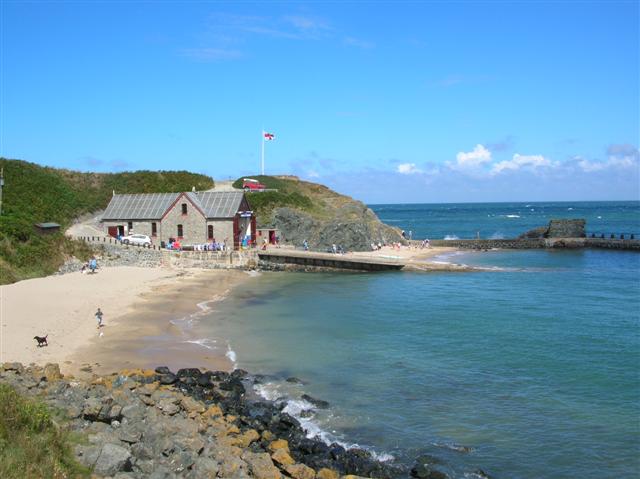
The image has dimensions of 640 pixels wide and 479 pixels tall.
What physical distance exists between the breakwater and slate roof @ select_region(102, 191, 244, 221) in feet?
113

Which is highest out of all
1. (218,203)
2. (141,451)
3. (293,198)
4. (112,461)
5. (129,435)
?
(293,198)

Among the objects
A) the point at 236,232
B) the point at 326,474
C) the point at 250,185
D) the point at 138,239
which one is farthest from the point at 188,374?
the point at 250,185

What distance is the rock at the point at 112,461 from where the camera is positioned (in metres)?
11.0

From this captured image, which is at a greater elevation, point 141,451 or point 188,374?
point 141,451

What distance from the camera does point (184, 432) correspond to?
1418 centimetres

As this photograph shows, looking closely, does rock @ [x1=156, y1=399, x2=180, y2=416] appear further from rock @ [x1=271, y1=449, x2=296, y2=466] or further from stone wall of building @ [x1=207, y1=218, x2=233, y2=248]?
stone wall of building @ [x1=207, y1=218, x2=233, y2=248]

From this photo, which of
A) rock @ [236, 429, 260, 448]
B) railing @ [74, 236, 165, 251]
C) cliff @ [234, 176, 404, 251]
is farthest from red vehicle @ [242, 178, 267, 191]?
rock @ [236, 429, 260, 448]

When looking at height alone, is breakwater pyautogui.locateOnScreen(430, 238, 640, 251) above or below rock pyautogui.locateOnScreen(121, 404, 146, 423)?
above

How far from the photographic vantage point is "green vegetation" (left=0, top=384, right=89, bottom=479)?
377 inches

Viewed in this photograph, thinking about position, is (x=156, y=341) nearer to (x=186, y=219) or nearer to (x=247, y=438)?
(x=247, y=438)

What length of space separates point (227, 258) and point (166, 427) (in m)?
37.1

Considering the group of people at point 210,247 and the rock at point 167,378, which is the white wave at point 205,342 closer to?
the rock at point 167,378

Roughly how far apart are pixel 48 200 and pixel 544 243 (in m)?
59.3

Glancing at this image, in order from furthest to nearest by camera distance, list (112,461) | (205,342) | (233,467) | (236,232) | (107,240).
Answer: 1. (236,232)
2. (107,240)
3. (205,342)
4. (233,467)
5. (112,461)
